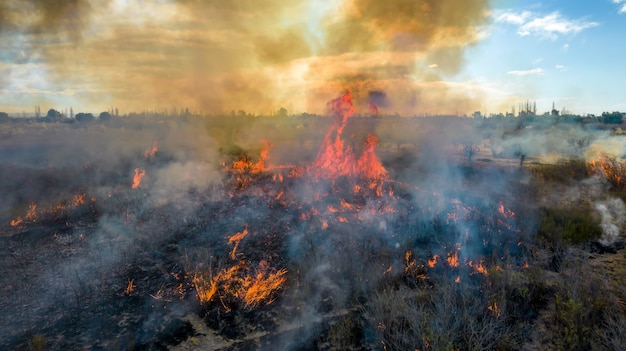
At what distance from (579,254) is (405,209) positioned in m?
4.85

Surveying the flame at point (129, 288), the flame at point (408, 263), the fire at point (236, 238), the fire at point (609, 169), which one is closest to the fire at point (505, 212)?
the flame at point (408, 263)

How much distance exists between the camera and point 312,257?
28.6 feet

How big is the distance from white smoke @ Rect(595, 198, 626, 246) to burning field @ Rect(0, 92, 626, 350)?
0.20ft

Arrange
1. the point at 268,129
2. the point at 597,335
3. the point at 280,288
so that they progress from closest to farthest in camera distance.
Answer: the point at 597,335, the point at 280,288, the point at 268,129

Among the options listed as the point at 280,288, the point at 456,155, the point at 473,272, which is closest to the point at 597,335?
the point at 473,272

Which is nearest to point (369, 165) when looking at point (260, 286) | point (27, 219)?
point (260, 286)

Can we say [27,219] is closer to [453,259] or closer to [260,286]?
[260,286]

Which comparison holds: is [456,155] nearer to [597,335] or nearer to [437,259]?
[437,259]

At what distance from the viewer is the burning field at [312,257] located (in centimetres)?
597

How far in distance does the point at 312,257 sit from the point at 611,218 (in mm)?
10354

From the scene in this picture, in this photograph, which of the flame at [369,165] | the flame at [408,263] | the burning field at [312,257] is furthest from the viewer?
the flame at [369,165]

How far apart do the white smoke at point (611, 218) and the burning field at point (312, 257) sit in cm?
6

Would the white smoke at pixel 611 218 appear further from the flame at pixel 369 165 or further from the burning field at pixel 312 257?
the flame at pixel 369 165

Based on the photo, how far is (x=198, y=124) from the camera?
28.1 metres
